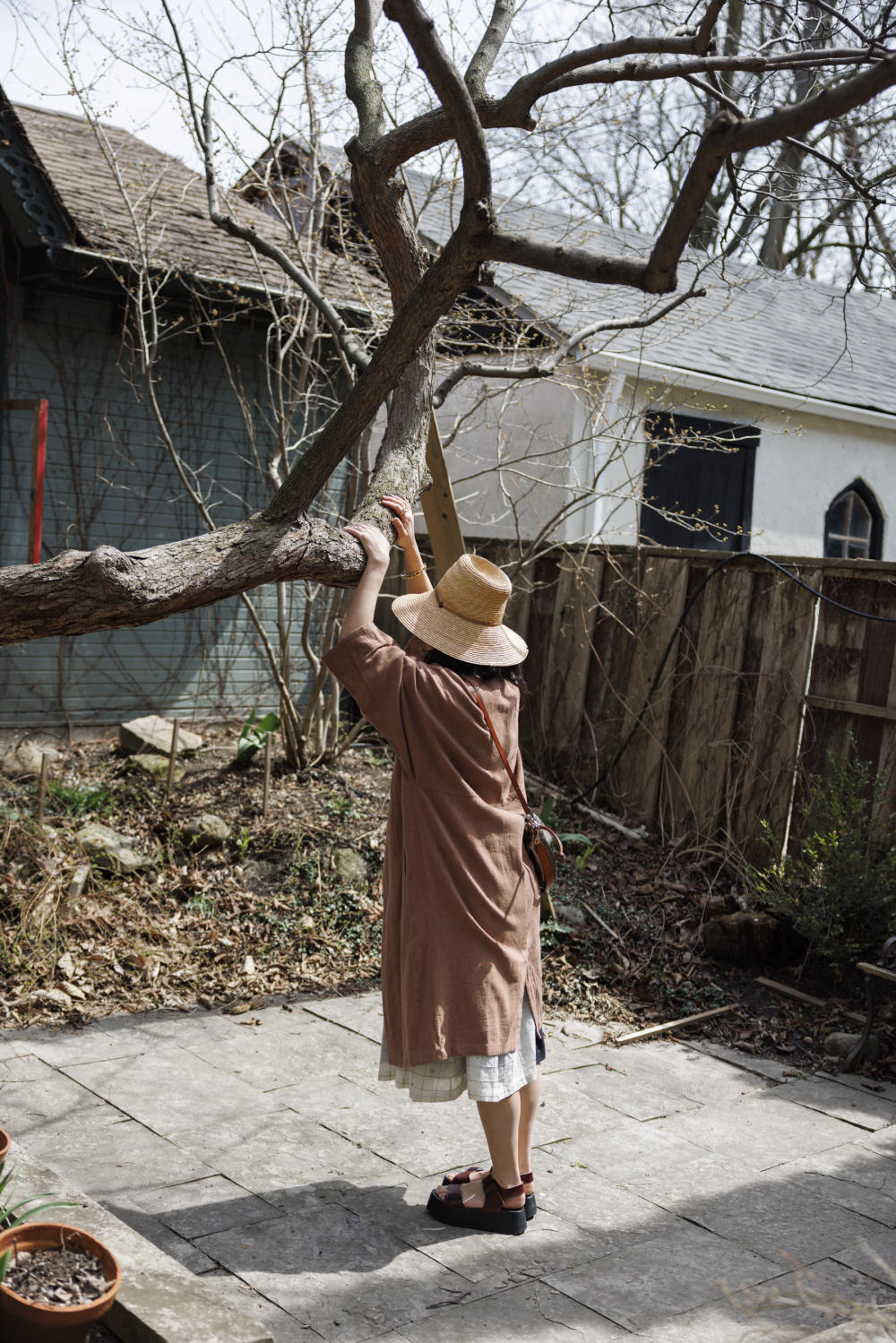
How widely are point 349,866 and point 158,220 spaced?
5420 millimetres

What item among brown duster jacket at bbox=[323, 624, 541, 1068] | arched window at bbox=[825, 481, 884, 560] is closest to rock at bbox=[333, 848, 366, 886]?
brown duster jacket at bbox=[323, 624, 541, 1068]

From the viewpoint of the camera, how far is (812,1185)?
14.1 feet

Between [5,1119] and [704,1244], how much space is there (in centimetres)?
251

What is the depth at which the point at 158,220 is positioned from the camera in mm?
9359

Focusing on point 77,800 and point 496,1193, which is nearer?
point 496,1193

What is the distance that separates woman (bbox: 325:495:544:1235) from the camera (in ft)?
11.9

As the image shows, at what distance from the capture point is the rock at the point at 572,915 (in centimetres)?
679

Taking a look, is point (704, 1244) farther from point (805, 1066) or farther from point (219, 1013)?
point (219, 1013)

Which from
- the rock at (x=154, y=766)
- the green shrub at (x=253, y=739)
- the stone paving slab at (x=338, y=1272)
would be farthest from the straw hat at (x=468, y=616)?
the rock at (x=154, y=766)

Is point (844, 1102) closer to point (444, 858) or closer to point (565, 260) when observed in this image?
point (444, 858)

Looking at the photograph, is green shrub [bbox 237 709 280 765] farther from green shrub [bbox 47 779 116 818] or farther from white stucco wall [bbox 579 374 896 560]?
white stucco wall [bbox 579 374 896 560]

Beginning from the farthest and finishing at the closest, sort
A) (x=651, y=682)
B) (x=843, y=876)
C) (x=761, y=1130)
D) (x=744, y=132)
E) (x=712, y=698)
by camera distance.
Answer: (x=651, y=682)
(x=712, y=698)
(x=843, y=876)
(x=761, y=1130)
(x=744, y=132)

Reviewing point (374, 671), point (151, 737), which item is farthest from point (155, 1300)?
point (151, 737)

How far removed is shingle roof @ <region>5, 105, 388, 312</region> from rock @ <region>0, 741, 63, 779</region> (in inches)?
140
